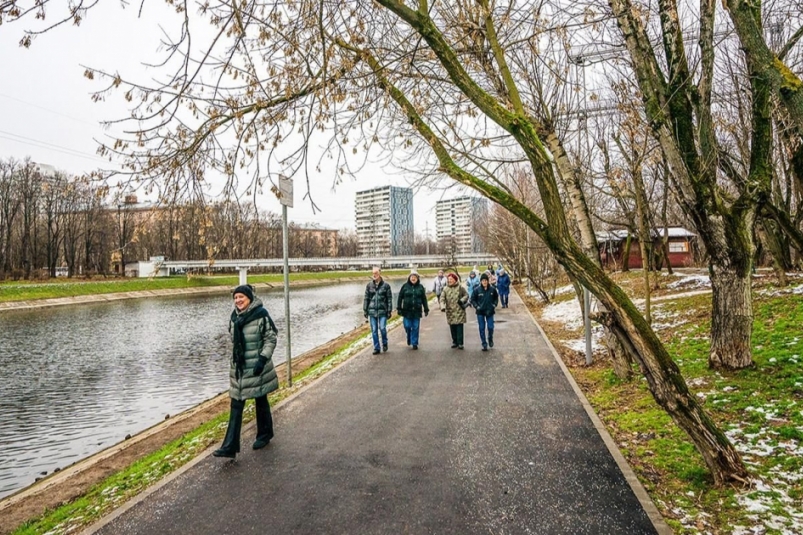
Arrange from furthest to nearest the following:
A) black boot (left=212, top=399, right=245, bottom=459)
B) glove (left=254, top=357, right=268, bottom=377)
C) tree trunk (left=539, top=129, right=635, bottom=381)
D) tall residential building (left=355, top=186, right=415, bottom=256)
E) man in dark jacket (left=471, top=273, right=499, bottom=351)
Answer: tall residential building (left=355, top=186, right=415, bottom=256)
man in dark jacket (left=471, top=273, right=499, bottom=351)
tree trunk (left=539, top=129, right=635, bottom=381)
glove (left=254, top=357, right=268, bottom=377)
black boot (left=212, top=399, right=245, bottom=459)

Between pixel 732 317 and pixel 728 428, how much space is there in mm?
2060

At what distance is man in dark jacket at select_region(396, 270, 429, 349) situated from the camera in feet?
34.8

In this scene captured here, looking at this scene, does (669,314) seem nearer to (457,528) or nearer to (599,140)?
(599,140)

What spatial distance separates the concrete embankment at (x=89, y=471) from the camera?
4.96m

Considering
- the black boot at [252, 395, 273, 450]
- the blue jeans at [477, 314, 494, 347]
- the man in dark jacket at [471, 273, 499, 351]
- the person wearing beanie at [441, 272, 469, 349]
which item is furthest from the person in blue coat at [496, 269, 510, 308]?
the black boot at [252, 395, 273, 450]

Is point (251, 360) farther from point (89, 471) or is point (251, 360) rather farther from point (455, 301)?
point (455, 301)

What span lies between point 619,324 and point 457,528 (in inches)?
92.0

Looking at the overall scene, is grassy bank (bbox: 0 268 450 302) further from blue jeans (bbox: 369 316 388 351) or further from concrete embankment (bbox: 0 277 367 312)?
blue jeans (bbox: 369 316 388 351)

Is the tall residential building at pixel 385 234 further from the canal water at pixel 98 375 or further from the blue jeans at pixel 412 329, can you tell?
the blue jeans at pixel 412 329

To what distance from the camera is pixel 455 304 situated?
1053 centimetres

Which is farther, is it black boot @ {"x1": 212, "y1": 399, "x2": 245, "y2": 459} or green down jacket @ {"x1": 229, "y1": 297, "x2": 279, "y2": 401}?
green down jacket @ {"x1": 229, "y1": 297, "x2": 279, "y2": 401}

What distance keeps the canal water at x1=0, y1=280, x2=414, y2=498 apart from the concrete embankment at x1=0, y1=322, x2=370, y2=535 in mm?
→ 884

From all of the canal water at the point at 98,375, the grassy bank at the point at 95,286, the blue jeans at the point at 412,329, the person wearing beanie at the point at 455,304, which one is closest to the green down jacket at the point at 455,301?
the person wearing beanie at the point at 455,304

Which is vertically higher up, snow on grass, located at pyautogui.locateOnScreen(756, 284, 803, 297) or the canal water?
snow on grass, located at pyautogui.locateOnScreen(756, 284, 803, 297)
